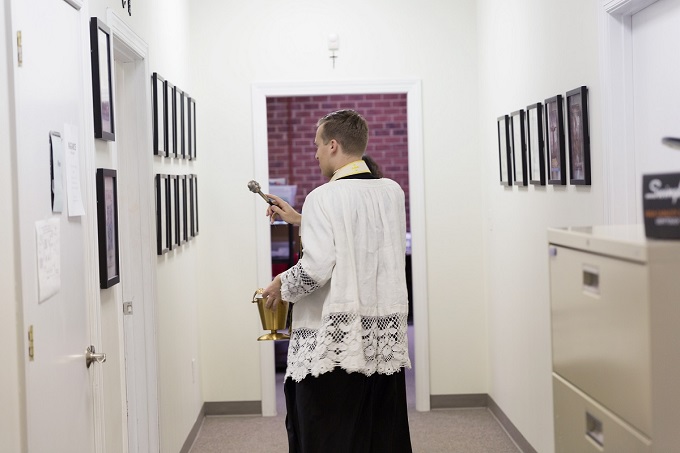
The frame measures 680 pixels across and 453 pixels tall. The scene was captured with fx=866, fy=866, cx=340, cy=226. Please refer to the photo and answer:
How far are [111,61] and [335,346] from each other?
128 centimetres

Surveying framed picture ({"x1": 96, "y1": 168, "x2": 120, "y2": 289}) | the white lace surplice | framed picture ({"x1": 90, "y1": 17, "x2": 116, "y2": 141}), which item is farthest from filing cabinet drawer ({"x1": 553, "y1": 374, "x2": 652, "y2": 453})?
framed picture ({"x1": 90, "y1": 17, "x2": 116, "y2": 141})

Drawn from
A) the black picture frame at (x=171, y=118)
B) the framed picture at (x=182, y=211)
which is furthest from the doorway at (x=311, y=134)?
the black picture frame at (x=171, y=118)

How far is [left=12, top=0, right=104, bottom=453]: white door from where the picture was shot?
206 centimetres

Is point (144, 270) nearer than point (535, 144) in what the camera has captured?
Yes

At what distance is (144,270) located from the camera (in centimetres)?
378

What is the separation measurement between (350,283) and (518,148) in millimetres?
1716

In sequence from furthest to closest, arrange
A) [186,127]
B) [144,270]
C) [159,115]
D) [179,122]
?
1. [186,127]
2. [179,122]
3. [159,115]
4. [144,270]

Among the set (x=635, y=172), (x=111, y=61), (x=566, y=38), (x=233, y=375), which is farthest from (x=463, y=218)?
(x=111, y=61)

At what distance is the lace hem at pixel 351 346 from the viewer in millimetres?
3025

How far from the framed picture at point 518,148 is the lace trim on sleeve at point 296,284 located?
64.8 inches

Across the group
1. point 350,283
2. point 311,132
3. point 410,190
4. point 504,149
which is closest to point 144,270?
point 350,283

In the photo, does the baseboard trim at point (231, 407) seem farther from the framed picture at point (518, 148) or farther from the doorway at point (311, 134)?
the doorway at point (311, 134)

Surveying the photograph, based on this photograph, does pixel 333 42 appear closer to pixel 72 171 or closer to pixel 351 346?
pixel 351 346

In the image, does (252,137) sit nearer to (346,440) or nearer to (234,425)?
(234,425)
